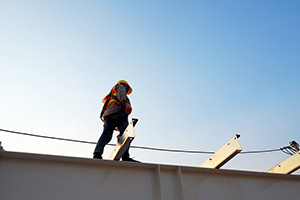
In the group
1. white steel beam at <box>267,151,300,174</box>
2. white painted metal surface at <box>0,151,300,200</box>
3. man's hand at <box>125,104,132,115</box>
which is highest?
man's hand at <box>125,104,132,115</box>

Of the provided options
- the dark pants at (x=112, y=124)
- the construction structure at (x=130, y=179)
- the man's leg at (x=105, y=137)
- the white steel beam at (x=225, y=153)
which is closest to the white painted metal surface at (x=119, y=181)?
the construction structure at (x=130, y=179)

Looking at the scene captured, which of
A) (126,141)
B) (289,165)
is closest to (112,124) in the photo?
(126,141)

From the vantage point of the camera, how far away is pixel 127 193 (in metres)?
3.86

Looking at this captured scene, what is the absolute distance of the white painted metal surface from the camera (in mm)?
3500

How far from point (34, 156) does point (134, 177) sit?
4.66 ft

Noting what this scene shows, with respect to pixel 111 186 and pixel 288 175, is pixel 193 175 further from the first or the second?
pixel 288 175

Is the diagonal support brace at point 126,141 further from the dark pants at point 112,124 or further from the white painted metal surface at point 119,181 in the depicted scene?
the dark pants at point 112,124

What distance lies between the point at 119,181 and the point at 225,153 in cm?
186

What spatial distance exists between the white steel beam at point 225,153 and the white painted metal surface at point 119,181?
17 centimetres

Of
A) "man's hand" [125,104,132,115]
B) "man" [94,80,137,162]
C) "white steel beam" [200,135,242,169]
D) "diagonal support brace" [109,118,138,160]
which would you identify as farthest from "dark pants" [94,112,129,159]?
"white steel beam" [200,135,242,169]

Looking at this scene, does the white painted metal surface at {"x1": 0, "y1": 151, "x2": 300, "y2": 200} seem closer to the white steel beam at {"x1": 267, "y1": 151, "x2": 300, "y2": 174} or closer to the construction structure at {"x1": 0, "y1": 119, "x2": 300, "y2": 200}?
the construction structure at {"x1": 0, "y1": 119, "x2": 300, "y2": 200}

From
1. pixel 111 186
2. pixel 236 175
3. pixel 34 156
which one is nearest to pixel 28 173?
pixel 34 156

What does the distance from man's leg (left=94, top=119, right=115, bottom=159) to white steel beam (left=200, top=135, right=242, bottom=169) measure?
5.97 feet

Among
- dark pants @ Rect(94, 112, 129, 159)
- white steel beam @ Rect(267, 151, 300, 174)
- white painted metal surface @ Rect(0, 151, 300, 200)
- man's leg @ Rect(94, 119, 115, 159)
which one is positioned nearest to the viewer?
white painted metal surface @ Rect(0, 151, 300, 200)
